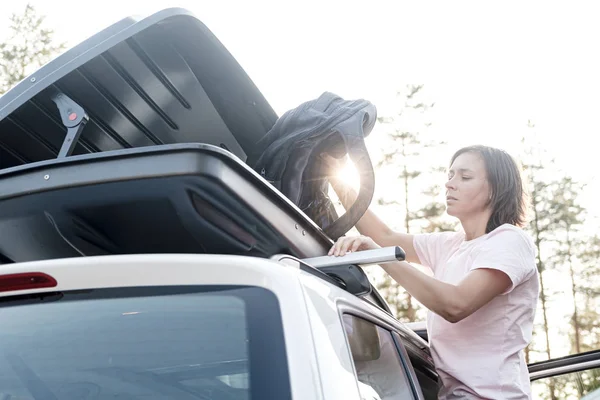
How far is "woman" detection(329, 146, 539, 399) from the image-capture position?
291 centimetres

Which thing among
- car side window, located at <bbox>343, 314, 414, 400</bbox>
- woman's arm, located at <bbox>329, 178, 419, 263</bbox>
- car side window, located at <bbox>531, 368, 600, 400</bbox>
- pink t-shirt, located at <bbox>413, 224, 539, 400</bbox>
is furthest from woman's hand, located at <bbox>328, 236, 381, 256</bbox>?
car side window, located at <bbox>531, 368, 600, 400</bbox>

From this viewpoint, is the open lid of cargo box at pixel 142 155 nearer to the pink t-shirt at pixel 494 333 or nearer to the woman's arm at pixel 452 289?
the woman's arm at pixel 452 289

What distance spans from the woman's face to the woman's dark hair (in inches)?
1.1

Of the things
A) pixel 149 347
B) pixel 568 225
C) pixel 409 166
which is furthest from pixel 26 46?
pixel 149 347

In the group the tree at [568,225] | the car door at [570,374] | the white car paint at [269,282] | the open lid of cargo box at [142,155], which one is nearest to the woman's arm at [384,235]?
the open lid of cargo box at [142,155]

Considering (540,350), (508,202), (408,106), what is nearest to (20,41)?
(408,106)

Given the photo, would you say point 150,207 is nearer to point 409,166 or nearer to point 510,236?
point 510,236

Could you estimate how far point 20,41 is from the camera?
96.1ft

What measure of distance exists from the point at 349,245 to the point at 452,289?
59 centimetres

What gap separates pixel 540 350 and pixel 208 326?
35.9 meters

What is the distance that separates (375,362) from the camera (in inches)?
87.2

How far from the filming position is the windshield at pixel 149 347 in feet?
4.85

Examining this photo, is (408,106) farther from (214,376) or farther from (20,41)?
(214,376)

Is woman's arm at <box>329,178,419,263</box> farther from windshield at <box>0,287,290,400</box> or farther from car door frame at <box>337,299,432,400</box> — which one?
windshield at <box>0,287,290,400</box>
